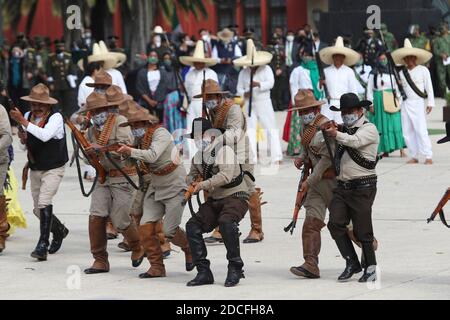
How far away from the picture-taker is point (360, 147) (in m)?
10.4

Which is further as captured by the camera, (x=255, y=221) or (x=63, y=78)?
(x=63, y=78)

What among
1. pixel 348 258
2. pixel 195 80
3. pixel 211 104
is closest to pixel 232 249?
pixel 348 258

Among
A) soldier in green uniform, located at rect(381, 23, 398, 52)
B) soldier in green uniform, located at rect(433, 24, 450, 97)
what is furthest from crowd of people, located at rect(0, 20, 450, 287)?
soldier in green uniform, located at rect(433, 24, 450, 97)

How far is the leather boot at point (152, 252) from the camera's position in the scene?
11.0 metres

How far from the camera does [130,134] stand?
37.5 ft

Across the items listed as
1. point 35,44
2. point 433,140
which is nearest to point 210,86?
point 433,140

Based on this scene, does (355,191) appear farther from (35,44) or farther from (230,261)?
(35,44)

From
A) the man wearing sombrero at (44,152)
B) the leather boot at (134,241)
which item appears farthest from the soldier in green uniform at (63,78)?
the leather boot at (134,241)

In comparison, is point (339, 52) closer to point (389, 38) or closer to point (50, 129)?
point (50, 129)

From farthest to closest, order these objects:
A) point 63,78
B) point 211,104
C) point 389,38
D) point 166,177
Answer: point 389,38
point 63,78
point 211,104
point 166,177

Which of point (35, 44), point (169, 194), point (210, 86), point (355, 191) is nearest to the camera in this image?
point (355, 191)

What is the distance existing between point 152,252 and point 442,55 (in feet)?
66.0

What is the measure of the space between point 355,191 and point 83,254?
3.10m

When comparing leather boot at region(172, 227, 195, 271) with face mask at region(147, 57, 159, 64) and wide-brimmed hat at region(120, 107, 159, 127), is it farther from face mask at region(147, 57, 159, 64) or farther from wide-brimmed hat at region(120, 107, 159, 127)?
face mask at region(147, 57, 159, 64)
